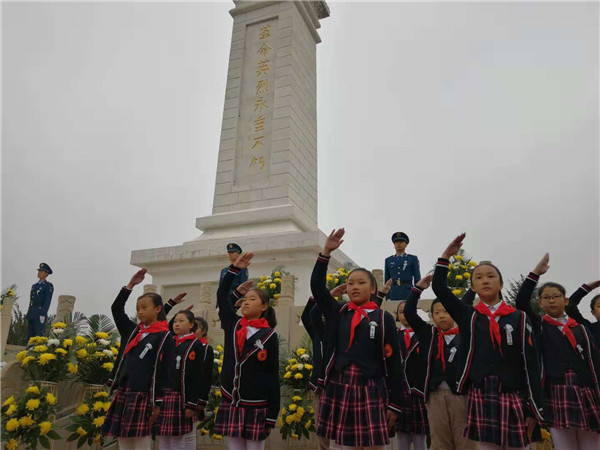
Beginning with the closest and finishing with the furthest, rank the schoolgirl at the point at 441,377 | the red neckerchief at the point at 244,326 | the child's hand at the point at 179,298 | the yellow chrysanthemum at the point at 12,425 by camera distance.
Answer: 1. the red neckerchief at the point at 244,326
2. the schoolgirl at the point at 441,377
3. the yellow chrysanthemum at the point at 12,425
4. the child's hand at the point at 179,298

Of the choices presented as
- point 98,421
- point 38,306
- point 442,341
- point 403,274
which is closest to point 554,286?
point 442,341

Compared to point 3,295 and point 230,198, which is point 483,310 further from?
point 230,198

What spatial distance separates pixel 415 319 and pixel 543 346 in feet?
3.45

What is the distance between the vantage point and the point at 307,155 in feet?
42.2

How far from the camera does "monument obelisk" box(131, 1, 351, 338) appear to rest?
402 inches

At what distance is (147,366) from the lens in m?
3.85

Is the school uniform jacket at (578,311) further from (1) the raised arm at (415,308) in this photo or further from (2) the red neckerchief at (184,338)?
(2) the red neckerchief at (184,338)

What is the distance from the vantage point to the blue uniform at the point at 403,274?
7043 mm

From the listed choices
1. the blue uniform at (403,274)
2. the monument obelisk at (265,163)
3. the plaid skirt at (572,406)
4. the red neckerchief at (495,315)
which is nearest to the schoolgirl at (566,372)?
the plaid skirt at (572,406)

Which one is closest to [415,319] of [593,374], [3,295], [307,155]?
[593,374]

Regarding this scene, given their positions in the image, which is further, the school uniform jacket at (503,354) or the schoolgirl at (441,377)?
the schoolgirl at (441,377)

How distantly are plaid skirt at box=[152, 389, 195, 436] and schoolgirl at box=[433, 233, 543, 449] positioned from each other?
2.27 meters

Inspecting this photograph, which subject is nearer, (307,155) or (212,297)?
(212,297)

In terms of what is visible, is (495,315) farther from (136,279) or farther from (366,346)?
(136,279)
